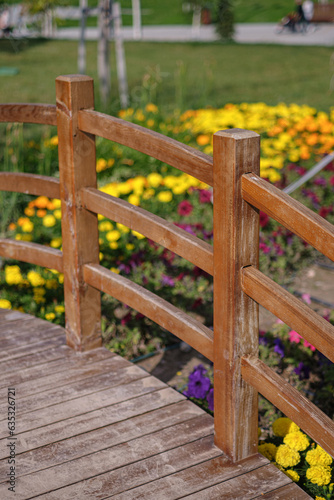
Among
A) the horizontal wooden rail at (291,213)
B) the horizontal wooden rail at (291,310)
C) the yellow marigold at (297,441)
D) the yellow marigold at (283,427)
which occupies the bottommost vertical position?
the yellow marigold at (283,427)

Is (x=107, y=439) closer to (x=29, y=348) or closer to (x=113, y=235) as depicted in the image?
(x=29, y=348)

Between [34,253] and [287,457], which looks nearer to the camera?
[287,457]

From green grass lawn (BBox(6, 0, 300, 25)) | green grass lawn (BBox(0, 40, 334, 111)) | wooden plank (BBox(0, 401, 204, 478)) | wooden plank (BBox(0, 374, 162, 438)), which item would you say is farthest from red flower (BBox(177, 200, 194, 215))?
green grass lawn (BBox(6, 0, 300, 25))

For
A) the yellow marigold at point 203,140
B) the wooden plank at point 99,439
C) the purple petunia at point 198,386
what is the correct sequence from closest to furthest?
the wooden plank at point 99,439, the purple petunia at point 198,386, the yellow marigold at point 203,140

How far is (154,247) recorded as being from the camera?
15.2 ft

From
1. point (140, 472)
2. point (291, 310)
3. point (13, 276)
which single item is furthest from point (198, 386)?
point (13, 276)

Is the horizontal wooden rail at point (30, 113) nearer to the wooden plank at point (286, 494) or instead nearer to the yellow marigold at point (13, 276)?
the yellow marigold at point (13, 276)

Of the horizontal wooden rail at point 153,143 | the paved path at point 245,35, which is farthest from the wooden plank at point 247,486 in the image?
the paved path at point 245,35

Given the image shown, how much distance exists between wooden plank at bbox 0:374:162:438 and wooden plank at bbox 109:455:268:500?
0.45 meters

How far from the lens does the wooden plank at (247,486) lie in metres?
1.90

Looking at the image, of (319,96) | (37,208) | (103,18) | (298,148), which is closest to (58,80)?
(37,208)

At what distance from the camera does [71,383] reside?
249 centimetres

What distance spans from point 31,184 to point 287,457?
1.56m

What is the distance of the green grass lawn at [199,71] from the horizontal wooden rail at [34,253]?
3921 mm
